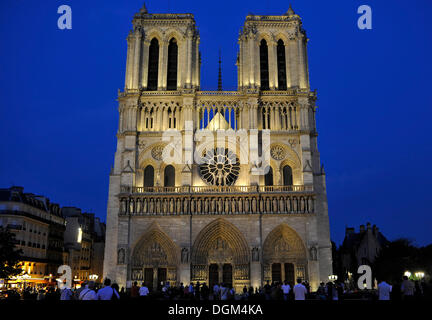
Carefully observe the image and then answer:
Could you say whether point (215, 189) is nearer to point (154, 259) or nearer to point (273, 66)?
point (154, 259)

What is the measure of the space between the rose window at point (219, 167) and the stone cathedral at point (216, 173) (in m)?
0.08

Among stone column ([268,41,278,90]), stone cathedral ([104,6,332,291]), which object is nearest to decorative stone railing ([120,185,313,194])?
stone cathedral ([104,6,332,291])

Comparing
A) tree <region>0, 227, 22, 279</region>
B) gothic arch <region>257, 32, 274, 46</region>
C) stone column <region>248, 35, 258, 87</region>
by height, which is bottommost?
tree <region>0, 227, 22, 279</region>

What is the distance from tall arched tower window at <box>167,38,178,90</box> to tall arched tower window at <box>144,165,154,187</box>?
7.65 meters

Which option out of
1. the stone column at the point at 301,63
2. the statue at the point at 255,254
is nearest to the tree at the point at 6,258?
the statue at the point at 255,254

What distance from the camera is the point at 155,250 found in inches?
1257

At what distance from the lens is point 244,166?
3356 cm

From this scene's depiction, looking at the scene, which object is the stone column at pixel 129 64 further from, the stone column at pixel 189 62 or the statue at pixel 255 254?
the statue at pixel 255 254

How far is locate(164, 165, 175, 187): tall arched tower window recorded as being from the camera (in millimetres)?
34062

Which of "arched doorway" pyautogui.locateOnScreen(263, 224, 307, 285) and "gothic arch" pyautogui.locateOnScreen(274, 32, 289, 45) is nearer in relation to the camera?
"arched doorway" pyautogui.locateOnScreen(263, 224, 307, 285)

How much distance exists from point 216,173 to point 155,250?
7.74m

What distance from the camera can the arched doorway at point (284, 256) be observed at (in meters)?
31.4

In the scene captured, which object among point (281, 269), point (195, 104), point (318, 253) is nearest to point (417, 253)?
point (318, 253)

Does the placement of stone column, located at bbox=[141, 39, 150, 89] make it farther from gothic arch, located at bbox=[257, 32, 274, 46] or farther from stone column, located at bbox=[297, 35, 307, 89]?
stone column, located at bbox=[297, 35, 307, 89]
